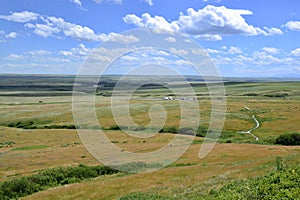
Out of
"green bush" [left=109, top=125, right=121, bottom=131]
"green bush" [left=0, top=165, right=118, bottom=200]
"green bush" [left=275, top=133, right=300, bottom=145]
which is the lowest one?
"green bush" [left=109, top=125, right=121, bottom=131]

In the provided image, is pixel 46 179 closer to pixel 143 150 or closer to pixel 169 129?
pixel 143 150

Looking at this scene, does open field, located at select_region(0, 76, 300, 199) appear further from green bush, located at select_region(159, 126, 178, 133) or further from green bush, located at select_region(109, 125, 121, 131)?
green bush, located at select_region(159, 126, 178, 133)

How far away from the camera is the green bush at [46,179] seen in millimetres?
25719

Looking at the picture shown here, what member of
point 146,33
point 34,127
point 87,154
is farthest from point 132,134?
point 146,33

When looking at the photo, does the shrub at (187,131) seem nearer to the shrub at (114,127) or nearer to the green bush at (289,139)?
the shrub at (114,127)

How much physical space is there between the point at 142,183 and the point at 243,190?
12077mm

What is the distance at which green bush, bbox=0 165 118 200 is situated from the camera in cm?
2572

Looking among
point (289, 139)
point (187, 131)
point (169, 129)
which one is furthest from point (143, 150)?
point (169, 129)

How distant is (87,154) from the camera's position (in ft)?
158

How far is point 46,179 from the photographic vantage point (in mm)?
29266

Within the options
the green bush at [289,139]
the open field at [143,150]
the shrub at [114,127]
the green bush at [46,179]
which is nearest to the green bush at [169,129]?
the open field at [143,150]

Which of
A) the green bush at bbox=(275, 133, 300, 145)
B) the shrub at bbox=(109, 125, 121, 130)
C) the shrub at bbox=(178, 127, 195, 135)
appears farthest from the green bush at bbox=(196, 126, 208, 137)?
the shrub at bbox=(109, 125, 121, 130)

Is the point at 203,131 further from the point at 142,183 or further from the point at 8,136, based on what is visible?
the point at 142,183

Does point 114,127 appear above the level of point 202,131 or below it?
below
